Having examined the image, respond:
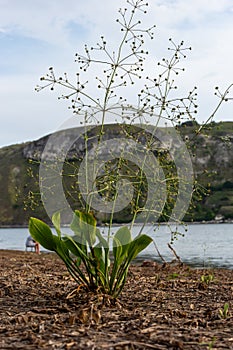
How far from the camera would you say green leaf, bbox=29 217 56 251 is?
19.5 feet

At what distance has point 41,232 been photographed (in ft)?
19.6

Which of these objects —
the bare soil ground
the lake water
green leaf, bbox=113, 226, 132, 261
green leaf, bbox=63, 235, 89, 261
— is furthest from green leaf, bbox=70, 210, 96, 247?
the lake water

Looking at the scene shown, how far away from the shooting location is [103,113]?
20.2ft

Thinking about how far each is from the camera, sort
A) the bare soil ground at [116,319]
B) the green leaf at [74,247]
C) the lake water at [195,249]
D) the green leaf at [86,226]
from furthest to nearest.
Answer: the lake water at [195,249], the green leaf at [74,247], the green leaf at [86,226], the bare soil ground at [116,319]

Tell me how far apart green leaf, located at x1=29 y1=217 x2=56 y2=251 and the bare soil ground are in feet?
2.12

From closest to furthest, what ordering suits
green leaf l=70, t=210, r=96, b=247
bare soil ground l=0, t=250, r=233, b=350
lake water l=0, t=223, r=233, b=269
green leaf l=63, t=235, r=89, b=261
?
1. bare soil ground l=0, t=250, r=233, b=350
2. green leaf l=70, t=210, r=96, b=247
3. green leaf l=63, t=235, r=89, b=261
4. lake water l=0, t=223, r=233, b=269

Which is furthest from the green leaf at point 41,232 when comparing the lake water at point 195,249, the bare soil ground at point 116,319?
the lake water at point 195,249

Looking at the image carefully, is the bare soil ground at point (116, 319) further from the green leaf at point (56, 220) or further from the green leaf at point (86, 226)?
the green leaf at point (56, 220)

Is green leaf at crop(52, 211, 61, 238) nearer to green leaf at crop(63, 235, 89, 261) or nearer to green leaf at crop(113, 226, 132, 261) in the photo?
green leaf at crop(63, 235, 89, 261)

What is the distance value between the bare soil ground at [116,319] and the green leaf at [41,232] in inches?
25.4

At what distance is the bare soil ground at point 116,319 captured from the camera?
13.6ft

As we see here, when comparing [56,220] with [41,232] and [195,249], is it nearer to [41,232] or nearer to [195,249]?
[41,232]

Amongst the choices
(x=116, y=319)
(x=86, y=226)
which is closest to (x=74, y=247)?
(x=86, y=226)

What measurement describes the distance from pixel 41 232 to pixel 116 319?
1444mm
